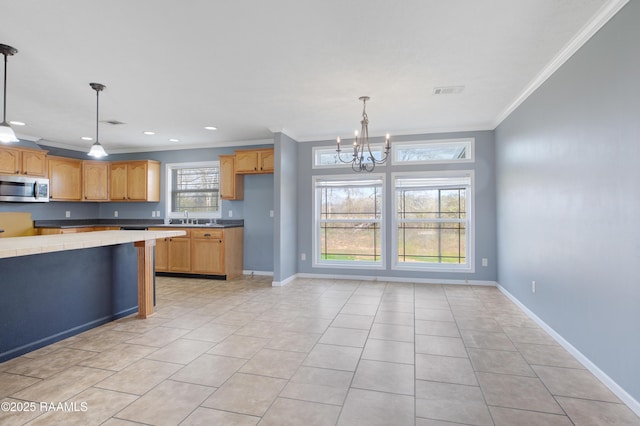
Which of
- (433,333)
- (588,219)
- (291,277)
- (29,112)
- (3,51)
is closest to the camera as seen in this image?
(588,219)

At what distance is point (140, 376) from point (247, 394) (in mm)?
849

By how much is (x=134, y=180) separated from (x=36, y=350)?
14.1ft

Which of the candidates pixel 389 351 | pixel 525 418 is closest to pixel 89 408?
pixel 389 351

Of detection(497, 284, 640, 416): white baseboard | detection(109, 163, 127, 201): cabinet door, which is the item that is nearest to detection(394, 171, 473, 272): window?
detection(497, 284, 640, 416): white baseboard

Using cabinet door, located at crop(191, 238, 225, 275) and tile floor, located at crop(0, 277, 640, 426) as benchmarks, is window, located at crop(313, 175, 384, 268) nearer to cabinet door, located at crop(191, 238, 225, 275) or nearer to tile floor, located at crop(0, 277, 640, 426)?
cabinet door, located at crop(191, 238, 225, 275)

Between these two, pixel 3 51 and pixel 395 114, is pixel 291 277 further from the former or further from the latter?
pixel 3 51

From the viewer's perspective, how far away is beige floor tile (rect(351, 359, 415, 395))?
2.22 m

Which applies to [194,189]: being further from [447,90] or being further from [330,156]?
[447,90]

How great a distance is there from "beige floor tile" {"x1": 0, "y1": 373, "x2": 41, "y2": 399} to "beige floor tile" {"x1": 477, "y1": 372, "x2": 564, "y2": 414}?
9.98 feet

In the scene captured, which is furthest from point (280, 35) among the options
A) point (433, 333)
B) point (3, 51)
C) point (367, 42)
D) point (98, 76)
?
point (433, 333)

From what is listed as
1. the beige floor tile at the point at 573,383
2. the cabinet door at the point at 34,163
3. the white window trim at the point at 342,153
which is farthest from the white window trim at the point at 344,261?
the cabinet door at the point at 34,163

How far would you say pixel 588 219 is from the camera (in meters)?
2.52

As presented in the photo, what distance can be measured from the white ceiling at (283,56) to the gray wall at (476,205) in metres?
0.61

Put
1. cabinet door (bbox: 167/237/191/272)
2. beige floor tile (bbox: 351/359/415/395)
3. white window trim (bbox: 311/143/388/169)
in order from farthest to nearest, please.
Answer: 1. cabinet door (bbox: 167/237/191/272)
2. white window trim (bbox: 311/143/388/169)
3. beige floor tile (bbox: 351/359/415/395)
